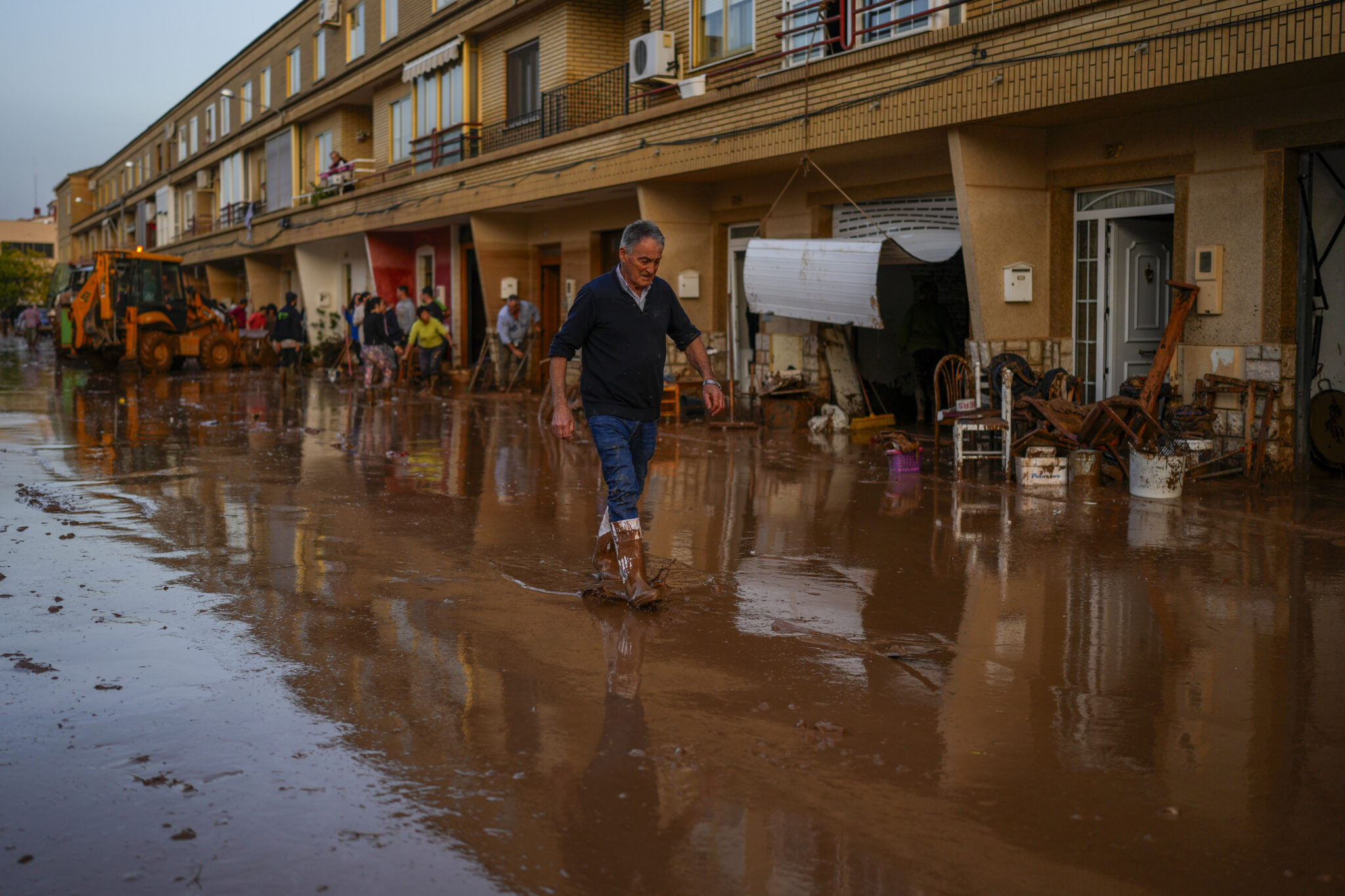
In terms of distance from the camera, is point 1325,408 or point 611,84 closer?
point 1325,408

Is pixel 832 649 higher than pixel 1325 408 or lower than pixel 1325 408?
lower

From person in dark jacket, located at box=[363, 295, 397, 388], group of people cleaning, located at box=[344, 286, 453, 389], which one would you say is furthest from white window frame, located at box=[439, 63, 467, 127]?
person in dark jacket, located at box=[363, 295, 397, 388]

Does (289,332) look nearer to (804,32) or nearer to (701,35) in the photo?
(701,35)

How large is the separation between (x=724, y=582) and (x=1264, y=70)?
6.32 m

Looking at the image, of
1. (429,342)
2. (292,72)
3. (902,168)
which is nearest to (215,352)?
(429,342)

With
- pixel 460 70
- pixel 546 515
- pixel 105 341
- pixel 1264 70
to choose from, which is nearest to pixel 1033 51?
pixel 1264 70

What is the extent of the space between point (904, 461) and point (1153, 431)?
2.23 metres

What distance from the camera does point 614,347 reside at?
619 cm

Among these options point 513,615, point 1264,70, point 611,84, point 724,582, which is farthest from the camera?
point 611,84

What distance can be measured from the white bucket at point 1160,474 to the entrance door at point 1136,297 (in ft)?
10.4

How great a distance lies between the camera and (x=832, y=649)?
529 centimetres

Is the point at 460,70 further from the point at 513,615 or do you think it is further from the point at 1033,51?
the point at 513,615

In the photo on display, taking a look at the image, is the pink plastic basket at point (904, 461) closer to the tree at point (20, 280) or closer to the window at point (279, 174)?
the window at point (279, 174)

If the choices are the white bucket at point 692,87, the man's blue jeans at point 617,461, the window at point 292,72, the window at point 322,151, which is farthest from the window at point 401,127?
the man's blue jeans at point 617,461
